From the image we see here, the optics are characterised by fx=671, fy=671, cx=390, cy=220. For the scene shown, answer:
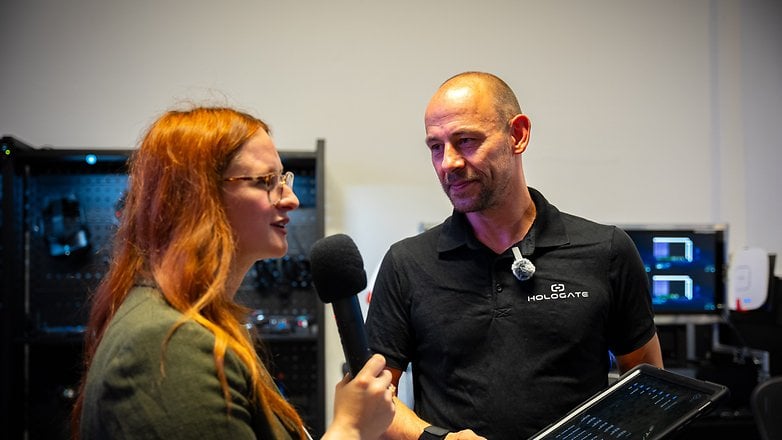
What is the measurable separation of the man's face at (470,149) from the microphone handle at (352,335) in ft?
2.21

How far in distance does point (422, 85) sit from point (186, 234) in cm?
292

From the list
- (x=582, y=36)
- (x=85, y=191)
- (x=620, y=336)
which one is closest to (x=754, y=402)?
(x=620, y=336)

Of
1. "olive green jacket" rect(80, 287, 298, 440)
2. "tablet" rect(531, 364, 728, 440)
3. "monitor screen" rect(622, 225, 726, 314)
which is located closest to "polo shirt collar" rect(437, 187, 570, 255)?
"tablet" rect(531, 364, 728, 440)

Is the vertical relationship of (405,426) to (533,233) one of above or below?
below

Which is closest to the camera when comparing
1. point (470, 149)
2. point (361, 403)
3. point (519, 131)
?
point (361, 403)

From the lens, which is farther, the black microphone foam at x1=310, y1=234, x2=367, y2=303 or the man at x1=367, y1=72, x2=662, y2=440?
the man at x1=367, y1=72, x2=662, y2=440

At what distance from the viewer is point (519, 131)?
1749 mm

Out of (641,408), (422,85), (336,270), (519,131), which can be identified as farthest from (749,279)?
(336,270)

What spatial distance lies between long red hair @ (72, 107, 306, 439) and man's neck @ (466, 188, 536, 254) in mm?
755

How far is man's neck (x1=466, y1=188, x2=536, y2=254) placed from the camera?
65.8 inches

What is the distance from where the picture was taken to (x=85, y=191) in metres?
3.45

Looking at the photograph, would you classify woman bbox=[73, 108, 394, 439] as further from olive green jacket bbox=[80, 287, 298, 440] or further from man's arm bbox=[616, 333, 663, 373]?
man's arm bbox=[616, 333, 663, 373]

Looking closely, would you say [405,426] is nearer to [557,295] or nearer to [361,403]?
[557,295]

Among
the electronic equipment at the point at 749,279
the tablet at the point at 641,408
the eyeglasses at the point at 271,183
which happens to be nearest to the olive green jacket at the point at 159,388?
the eyeglasses at the point at 271,183
